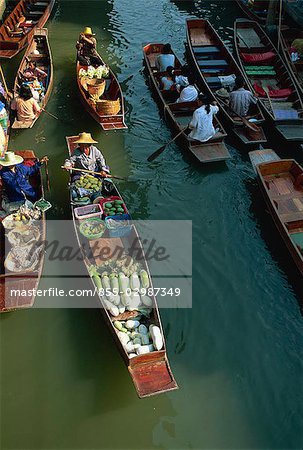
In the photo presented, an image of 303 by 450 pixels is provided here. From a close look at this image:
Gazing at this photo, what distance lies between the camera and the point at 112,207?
8.46m

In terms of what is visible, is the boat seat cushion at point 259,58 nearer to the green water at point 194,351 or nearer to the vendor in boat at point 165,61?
the vendor in boat at point 165,61

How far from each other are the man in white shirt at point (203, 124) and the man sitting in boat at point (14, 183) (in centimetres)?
438

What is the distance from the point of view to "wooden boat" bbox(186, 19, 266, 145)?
11.0m

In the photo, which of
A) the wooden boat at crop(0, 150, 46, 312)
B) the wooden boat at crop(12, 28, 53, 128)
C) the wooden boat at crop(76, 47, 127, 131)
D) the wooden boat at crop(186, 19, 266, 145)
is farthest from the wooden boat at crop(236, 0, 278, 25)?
the wooden boat at crop(0, 150, 46, 312)

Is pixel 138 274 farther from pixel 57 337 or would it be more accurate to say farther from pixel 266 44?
pixel 266 44

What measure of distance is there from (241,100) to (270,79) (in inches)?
120

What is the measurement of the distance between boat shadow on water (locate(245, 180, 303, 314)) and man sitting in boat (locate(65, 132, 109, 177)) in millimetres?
3688

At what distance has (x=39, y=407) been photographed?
6320 millimetres

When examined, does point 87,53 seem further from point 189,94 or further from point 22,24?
point 189,94

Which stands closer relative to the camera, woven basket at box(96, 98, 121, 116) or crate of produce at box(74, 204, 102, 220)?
crate of produce at box(74, 204, 102, 220)

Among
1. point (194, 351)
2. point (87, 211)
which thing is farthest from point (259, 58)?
point (194, 351)

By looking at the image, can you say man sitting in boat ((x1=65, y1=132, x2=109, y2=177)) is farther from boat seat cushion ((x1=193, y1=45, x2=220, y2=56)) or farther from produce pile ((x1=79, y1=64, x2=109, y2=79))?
boat seat cushion ((x1=193, y1=45, x2=220, y2=56))

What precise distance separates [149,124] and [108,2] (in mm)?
10586

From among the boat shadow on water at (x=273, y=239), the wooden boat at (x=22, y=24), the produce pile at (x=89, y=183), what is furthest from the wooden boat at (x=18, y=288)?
the wooden boat at (x=22, y=24)
